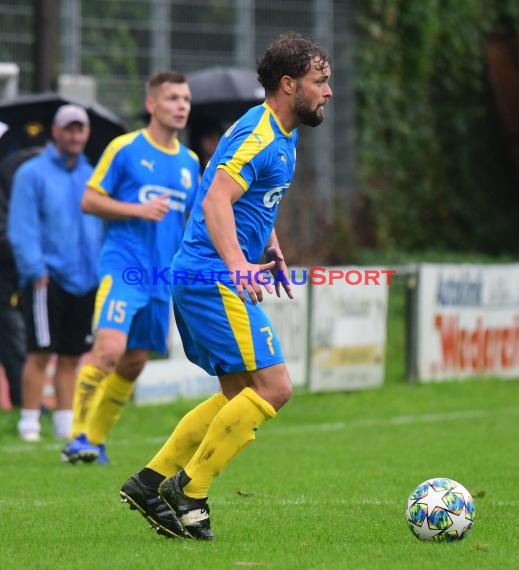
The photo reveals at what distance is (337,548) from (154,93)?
4.45 m

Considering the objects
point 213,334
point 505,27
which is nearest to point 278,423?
point 213,334

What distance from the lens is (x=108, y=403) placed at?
31.1ft

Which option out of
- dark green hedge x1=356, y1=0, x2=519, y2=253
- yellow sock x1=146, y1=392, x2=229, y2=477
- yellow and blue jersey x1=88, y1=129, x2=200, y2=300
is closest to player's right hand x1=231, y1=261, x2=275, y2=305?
yellow sock x1=146, y1=392, x2=229, y2=477

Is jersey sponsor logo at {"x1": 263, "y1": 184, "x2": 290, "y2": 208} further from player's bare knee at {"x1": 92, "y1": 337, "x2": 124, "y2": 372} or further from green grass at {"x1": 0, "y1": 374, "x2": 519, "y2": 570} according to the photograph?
player's bare knee at {"x1": 92, "y1": 337, "x2": 124, "y2": 372}

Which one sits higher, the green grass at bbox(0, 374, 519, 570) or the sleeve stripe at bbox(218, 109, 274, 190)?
the sleeve stripe at bbox(218, 109, 274, 190)

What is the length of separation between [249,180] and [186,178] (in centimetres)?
335

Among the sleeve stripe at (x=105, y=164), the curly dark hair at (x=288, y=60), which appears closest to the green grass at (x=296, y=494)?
the sleeve stripe at (x=105, y=164)

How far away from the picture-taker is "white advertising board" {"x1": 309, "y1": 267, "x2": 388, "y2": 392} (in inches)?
578

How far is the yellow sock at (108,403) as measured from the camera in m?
9.46

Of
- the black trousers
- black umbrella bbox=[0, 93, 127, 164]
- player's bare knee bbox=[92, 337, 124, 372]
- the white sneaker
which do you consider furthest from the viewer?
black umbrella bbox=[0, 93, 127, 164]

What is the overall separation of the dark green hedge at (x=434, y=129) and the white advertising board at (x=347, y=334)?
9.71 metres

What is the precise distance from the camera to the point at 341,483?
8656mm

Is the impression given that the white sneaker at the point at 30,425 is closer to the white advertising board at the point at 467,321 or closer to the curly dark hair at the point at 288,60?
the curly dark hair at the point at 288,60

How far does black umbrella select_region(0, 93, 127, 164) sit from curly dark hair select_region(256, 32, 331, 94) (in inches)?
272
